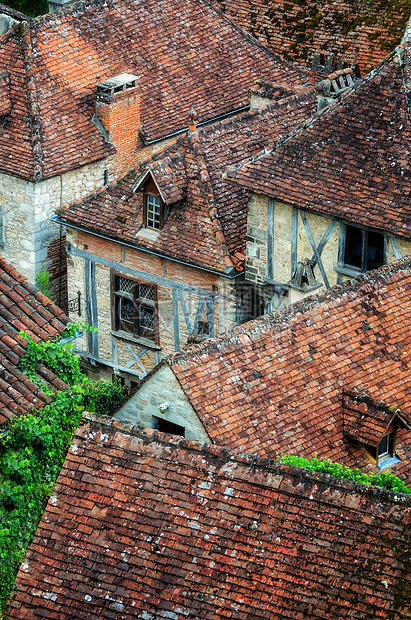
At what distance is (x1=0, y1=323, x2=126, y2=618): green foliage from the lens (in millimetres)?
17219

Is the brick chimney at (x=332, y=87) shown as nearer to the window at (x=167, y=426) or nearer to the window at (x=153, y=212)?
the window at (x=153, y=212)

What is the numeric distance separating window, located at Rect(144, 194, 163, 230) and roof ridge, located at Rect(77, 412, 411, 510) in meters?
10.5

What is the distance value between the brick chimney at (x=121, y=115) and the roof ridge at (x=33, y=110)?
1.51 m

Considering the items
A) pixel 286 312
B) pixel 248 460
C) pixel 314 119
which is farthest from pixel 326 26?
pixel 248 460

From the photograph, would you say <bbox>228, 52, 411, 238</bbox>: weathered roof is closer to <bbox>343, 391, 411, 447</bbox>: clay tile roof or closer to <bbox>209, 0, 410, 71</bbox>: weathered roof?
<bbox>343, 391, 411, 447</bbox>: clay tile roof

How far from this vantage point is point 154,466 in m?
15.4

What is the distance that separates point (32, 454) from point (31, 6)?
1043 inches

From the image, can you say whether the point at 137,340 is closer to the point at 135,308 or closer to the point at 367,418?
the point at 135,308

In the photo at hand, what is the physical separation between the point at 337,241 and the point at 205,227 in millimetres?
2847

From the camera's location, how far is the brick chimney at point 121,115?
29.5 m

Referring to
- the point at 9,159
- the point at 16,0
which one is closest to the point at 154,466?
the point at 9,159

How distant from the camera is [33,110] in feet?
95.0

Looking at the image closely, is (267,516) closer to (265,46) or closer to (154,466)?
(154,466)

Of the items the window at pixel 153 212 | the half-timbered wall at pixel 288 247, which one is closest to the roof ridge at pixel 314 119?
the half-timbered wall at pixel 288 247
